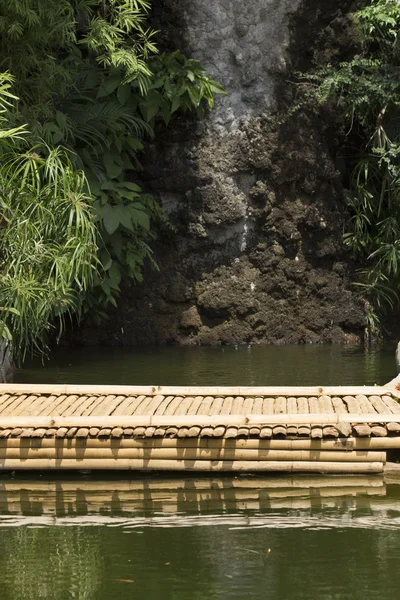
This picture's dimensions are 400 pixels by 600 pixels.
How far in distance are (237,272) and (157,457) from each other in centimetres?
512

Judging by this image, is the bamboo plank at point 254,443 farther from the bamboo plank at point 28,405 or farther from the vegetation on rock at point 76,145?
the vegetation on rock at point 76,145

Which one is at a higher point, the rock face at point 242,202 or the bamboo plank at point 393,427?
the rock face at point 242,202

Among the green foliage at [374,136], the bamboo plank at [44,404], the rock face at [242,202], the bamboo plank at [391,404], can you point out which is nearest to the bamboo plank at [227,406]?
the bamboo plank at [391,404]

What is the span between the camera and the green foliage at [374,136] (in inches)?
402

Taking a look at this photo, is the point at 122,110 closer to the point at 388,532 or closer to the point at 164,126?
the point at 164,126

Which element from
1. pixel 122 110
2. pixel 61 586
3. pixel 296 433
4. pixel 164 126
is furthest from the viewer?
pixel 164 126

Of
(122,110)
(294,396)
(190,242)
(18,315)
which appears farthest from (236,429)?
(190,242)

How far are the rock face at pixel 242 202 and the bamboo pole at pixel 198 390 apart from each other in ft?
12.9

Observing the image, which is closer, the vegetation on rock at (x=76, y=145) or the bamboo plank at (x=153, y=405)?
the bamboo plank at (x=153, y=405)

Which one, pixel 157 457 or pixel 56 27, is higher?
pixel 56 27

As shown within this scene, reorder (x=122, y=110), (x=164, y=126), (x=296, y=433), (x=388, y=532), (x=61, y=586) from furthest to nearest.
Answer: (x=164, y=126), (x=122, y=110), (x=296, y=433), (x=388, y=532), (x=61, y=586)

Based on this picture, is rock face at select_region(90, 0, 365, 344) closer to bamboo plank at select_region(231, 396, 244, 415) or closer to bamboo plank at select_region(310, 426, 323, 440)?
bamboo plank at select_region(231, 396, 244, 415)

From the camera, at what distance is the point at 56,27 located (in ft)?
26.6

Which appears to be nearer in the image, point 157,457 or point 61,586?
point 61,586
